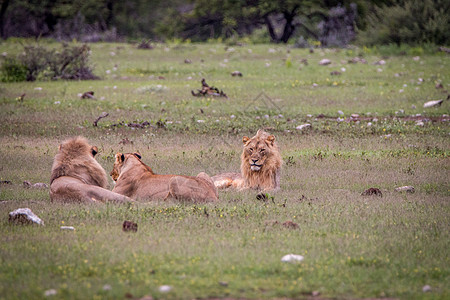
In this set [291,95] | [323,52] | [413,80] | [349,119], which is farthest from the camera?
[323,52]

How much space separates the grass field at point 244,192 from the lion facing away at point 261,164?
380 millimetres

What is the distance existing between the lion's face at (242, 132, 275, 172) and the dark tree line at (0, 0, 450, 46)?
85.3ft

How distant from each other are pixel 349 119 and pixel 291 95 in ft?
12.0

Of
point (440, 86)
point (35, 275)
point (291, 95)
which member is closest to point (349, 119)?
point (291, 95)

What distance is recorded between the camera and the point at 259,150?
11141mm

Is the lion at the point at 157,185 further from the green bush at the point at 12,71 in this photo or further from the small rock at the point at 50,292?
the green bush at the point at 12,71

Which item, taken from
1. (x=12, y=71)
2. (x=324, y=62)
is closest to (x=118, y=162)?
(x=12, y=71)

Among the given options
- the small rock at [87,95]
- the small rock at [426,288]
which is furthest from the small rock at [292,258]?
the small rock at [87,95]

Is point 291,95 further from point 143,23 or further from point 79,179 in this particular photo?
point 143,23

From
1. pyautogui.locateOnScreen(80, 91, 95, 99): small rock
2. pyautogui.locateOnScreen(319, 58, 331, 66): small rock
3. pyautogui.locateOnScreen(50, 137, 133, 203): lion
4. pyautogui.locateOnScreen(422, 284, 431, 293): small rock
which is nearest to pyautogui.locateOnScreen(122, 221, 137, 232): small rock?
pyautogui.locateOnScreen(50, 137, 133, 203): lion

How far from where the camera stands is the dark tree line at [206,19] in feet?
135

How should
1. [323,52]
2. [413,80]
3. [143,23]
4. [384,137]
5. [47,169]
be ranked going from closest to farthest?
[47,169]
[384,137]
[413,80]
[323,52]
[143,23]

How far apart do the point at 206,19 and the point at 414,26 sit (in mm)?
15138

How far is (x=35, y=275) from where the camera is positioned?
622 cm
